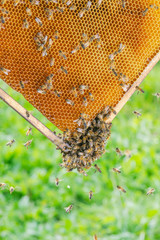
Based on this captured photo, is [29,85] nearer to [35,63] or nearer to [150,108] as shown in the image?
[35,63]

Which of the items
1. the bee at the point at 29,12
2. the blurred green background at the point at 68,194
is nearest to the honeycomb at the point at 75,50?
the bee at the point at 29,12

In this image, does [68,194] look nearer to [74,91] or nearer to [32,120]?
[32,120]

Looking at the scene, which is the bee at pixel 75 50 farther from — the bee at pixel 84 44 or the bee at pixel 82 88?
the bee at pixel 82 88

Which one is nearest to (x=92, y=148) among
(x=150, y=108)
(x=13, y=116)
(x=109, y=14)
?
(x=109, y=14)

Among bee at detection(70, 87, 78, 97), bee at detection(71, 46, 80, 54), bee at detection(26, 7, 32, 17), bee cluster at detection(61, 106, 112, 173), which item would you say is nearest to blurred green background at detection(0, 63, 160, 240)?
bee cluster at detection(61, 106, 112, 173)

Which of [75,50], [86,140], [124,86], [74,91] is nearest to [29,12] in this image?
[75,50]

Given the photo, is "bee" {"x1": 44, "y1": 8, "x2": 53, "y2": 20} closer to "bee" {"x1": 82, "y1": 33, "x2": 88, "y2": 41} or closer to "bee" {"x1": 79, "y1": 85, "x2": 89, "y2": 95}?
"bee" {"x1": 82, "y1": 33, "x2": 88, "y2": 41}
